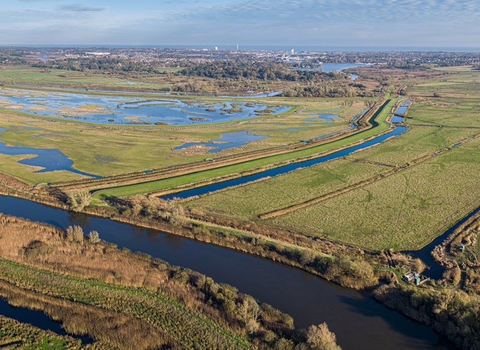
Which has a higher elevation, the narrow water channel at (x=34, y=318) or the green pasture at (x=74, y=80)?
the green pasture at (x=74, y=80)

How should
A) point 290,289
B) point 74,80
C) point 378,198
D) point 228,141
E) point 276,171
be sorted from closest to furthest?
point 290,289 < point 378,198 < point 276,171 < point 228,141 < point 74,80

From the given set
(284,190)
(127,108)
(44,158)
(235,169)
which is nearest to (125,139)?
(44,158)

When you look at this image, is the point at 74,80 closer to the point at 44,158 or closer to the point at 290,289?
the point at 44,158

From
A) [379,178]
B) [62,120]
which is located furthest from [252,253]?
[62,120]

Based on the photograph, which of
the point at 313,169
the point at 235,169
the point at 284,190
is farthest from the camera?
the point at 313,169

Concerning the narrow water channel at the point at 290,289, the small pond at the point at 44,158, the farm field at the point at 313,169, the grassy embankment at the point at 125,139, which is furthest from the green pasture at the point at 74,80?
the narrow water channel at the point at 290,289

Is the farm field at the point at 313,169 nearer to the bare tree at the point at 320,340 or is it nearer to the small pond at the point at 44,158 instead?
the small pond at the point at 44,158
